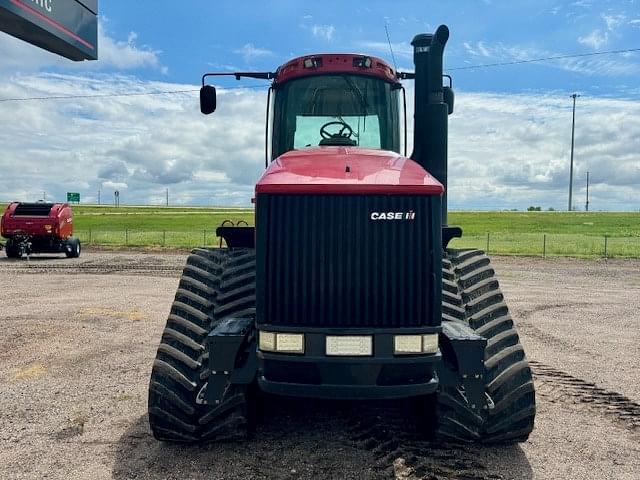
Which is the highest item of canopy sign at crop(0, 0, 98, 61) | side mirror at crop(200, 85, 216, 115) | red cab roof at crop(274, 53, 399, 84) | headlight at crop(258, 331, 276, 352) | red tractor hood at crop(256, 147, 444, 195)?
canopy sign at crop(0, 0, 98, 61)

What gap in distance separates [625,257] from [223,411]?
27331mm

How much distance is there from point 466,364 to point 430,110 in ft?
8.31

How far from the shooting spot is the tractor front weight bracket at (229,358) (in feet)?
13.9

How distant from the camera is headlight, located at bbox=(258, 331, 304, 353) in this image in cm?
405

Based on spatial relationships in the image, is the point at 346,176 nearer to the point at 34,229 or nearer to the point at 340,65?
the point at 340,65

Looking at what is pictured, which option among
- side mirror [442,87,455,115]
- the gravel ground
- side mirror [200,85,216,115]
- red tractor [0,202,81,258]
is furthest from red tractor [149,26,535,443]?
red tractor [0,202,81,258]

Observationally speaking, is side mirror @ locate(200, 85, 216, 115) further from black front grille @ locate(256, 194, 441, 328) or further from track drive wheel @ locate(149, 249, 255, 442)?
black front grille @ locate(256, 194, 441, 328)

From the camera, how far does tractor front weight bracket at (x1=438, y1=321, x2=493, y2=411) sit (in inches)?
165

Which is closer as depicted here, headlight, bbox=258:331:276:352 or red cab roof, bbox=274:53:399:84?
headlight, bbox=258:331:276:352

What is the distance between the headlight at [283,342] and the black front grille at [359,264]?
3.5 inches

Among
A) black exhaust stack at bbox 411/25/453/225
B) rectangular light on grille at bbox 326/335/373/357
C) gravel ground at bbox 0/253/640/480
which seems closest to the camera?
rectangular light on grille at bbox 326/335/373/357

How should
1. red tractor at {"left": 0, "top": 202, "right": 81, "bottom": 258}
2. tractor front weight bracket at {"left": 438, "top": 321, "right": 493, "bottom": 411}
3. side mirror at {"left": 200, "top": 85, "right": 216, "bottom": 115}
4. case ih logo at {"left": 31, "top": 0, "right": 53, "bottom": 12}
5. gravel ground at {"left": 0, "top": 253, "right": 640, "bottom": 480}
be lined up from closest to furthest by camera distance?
1. tractor front weight bracket at {"left": 438, "top": 321, "right": 493, "bottom": 411}
2. gravel ground at {"left": 0, "top": 253, "right": 640, "bottom": 480}
3. side mirror at {"left": 200, "top": 85, "right": 216, "bottom": 115}
4. case ih logo at {"left": 31, "top": 0, "right": 53, "bottom": 12}
5. red tractor at {"left": 0, "top": 202, "right": 81, "bottom": 258}

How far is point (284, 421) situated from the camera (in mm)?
5488

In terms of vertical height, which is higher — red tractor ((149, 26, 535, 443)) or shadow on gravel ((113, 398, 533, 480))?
red tractor ((149, 26, 535, 443))
